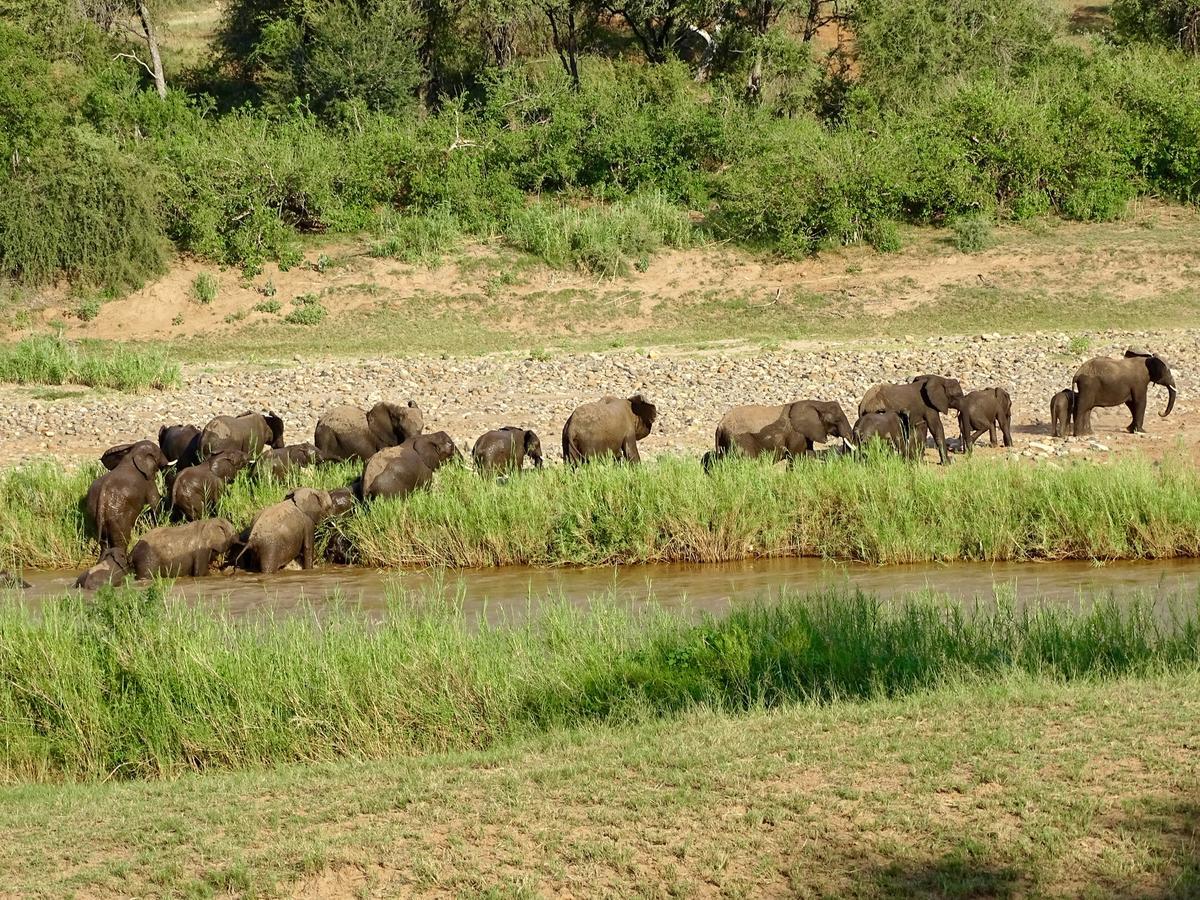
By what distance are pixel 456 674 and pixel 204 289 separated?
80.1ft

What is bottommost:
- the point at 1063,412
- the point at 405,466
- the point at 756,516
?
the point at 756,516

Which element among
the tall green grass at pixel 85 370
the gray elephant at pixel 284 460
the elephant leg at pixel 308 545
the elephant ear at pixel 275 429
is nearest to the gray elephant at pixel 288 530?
the elephant leg at pixel 308 545

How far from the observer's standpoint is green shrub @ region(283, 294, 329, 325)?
100ft

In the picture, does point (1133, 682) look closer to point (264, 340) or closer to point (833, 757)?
point (833, 757)

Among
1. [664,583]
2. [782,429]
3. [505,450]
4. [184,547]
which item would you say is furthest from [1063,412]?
[184,547]

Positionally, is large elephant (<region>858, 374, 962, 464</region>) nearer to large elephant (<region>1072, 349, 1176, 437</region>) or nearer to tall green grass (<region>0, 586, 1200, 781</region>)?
large elephant (<region>1072, 349, 1176, 437</region>)

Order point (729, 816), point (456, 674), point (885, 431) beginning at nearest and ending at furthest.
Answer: point (729, 816) < point (456, 674) < point (885, 431)

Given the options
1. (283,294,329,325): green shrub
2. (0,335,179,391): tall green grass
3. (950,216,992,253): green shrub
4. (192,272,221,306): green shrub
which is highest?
(950,216,992,253): green shrub

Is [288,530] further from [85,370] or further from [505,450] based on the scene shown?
[85,370]

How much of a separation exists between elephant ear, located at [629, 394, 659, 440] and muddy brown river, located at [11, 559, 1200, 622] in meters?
3.23

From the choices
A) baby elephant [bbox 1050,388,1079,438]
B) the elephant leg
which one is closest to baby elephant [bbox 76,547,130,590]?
the elephant leg

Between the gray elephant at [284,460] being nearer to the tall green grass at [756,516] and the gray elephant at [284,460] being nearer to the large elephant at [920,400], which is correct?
the tall green grass at [756,516]

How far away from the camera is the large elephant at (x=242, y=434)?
56.2 ft

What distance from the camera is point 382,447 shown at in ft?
59.0
